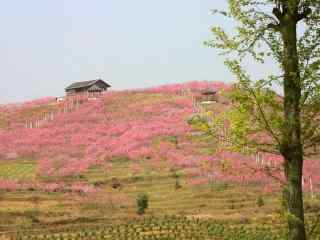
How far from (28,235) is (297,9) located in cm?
2773

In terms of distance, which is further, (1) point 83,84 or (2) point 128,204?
(1) point 83,84

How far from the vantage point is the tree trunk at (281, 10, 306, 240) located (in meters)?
12.9

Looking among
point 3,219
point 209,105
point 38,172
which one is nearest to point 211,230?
point 3,219

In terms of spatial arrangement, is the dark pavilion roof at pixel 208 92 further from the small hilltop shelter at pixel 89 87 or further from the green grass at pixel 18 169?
the green grass at pixel 18 169

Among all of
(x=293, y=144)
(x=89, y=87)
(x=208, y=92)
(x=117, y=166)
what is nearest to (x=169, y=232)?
(x=293, y=144)

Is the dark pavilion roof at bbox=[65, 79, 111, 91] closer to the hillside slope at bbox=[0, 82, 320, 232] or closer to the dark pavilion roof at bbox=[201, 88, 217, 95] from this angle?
the hillside slope at bbox=[0, 82, 320, 232]

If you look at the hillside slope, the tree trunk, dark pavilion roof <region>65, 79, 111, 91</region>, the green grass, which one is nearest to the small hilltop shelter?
dark pavilion roof <region>65, 79, 111, 91</region>

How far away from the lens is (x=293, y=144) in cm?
1292

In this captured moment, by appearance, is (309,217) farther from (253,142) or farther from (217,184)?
(253,142)

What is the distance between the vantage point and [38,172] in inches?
2665

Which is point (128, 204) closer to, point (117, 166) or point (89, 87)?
point (117, 166)

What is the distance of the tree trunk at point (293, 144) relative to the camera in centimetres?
1285

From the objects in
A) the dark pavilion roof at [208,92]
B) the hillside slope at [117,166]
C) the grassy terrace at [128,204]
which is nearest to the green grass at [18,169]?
the hillside slope at [117,166]

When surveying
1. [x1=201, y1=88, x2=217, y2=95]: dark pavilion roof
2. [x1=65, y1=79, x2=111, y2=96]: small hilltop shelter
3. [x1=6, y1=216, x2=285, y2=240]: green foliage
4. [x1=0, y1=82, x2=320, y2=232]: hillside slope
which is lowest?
[x1=6, y1=216, x2=285, y2=240]: green foliage
